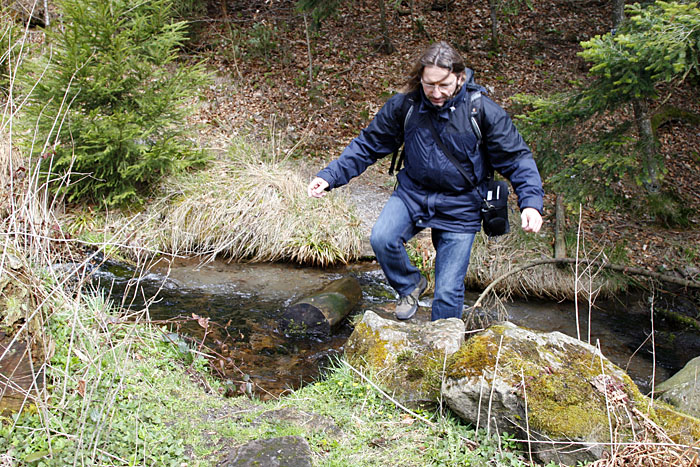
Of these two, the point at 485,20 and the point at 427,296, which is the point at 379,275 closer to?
the point at 427,296

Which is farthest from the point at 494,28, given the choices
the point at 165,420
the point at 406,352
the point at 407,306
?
the point at 165,420

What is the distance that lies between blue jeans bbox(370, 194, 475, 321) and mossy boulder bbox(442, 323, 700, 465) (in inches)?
25.6

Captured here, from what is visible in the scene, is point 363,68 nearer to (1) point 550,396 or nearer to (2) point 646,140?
(2) point 646,140

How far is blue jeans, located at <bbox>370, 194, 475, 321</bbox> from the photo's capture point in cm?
364

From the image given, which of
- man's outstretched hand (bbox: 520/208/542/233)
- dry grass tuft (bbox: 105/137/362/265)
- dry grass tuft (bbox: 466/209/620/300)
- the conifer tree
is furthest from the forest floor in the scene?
man's outstretched hand (bbox: 520/208/542/233)

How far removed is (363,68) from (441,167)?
8374 mm

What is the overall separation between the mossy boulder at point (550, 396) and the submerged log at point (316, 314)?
2.19 meters

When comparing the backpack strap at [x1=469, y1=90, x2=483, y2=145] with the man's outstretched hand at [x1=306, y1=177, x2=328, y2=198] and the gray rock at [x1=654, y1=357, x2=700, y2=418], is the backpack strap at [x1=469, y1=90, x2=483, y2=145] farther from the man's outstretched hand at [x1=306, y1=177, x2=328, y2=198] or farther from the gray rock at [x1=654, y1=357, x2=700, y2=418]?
the gray rock at [x1=654, y1=357, x2=700, y2=418]

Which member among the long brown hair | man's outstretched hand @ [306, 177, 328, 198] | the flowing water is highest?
the long brown hair

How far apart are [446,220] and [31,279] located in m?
2.48

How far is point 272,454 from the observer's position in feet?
8.30

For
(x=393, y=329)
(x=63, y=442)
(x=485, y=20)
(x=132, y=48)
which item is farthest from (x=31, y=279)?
(x=485, y=20)

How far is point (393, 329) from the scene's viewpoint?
11.8 ft

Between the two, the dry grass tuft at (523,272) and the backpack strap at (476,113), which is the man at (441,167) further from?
the dry grass tuft at (523,272)
